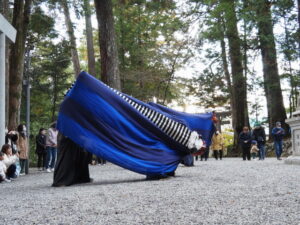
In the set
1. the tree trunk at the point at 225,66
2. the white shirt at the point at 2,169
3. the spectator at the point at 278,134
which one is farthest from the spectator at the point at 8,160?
the tree trunk at the point at 225,66

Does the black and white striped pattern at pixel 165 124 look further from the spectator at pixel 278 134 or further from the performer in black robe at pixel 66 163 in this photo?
the spectator at pixel 278 134

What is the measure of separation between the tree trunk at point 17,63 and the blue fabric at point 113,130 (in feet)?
27.7

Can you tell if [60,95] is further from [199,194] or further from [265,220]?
[265,220]

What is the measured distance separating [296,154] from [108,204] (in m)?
10.7

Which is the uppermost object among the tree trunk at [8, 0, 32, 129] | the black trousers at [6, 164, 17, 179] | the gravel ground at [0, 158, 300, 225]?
the tree trunk at [8, 0, 32, 129]

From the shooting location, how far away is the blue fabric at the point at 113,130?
27.6 feet

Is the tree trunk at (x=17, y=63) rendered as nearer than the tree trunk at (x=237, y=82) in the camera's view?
Yes

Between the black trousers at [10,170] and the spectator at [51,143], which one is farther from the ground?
the spectator at [51,143]

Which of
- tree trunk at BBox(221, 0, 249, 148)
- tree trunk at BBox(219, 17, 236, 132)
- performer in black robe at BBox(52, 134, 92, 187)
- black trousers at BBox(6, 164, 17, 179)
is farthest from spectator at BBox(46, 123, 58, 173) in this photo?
tree trunk at BBox(219, 17, 236, 132)

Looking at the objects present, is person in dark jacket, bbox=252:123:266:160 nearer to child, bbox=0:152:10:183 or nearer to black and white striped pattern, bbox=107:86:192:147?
black and white striped pattern, bbox=107:86:192:147

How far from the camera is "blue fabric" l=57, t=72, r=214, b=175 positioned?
8414 mm

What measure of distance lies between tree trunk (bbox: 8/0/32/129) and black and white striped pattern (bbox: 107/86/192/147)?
838 centimetres

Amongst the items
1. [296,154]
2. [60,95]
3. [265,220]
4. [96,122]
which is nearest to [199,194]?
[265,220]

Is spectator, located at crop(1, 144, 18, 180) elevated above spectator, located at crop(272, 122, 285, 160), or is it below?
below
